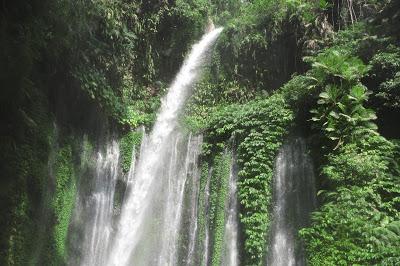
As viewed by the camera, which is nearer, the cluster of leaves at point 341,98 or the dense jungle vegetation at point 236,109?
the dense jungle vegetation at point 236,109

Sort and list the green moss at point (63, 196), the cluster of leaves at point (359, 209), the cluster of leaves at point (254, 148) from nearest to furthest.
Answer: the cluster of leaves at point (359, 209) < the cluster of leaves at point (254, 148) < the green moss at point (63, 196)

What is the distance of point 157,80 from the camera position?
15867 millimetres

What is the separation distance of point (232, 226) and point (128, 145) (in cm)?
446

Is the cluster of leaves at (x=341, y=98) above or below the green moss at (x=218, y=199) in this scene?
above

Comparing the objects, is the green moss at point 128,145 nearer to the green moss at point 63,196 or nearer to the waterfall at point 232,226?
the green moss at point 63,196

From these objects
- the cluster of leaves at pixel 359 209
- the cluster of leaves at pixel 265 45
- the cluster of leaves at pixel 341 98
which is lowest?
the cluster of leaves at pixel 359 209

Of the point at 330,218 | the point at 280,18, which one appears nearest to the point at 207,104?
the point at 280,18

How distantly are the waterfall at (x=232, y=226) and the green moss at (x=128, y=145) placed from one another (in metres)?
3.43

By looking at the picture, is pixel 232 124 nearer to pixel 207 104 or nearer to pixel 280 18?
pixel 207 104

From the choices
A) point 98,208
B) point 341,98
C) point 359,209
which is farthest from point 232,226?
point 341,98

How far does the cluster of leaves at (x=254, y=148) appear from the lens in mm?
10461

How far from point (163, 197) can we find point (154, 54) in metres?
5.91

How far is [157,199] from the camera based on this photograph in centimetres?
1287

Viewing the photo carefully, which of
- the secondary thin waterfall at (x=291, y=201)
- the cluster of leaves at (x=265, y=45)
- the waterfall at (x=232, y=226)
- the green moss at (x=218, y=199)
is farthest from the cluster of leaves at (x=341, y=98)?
the green moss at (x=218, y=199)
